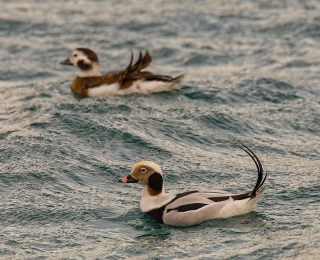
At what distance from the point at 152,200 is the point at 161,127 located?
366 centimetres

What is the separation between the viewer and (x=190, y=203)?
1003cm

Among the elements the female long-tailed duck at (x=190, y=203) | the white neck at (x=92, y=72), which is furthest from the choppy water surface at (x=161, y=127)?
the white neck at (x=92, y=72)

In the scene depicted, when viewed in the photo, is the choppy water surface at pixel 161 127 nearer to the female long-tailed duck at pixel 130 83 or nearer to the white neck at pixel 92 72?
the female long-tailed duck at pixel 130 83

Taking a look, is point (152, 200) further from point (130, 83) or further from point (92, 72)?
point (92, 72)

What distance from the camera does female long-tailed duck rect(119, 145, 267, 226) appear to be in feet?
32.8

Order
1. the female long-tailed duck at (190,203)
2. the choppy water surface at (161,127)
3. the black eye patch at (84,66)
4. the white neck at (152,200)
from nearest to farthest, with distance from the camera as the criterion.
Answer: the choppy water surface at (161,127), the female long-tailed duck at (190,203), the white neck at (152,200), the black eye patch at (84,66)

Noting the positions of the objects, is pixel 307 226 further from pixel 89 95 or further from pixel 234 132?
pixel 89 95

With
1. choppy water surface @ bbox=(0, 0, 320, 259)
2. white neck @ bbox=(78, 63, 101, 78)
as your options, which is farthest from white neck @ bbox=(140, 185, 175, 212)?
white neck @ bbox=(78, 63, 101, 78)

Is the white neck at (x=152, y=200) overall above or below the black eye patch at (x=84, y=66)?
below

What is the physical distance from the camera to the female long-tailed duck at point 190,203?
9.98 m

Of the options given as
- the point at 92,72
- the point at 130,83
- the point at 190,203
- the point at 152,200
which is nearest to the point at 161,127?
the point at 130,83

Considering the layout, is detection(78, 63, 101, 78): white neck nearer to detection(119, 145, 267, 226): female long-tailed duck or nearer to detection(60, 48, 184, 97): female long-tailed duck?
detection(60, 48, 184, 97): female long-tailed duck

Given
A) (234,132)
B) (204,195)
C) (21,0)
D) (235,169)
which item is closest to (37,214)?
(204,195)

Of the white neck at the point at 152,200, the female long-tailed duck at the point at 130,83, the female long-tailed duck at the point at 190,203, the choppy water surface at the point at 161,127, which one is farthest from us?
the female long-tailed duck at the point at 130,83
